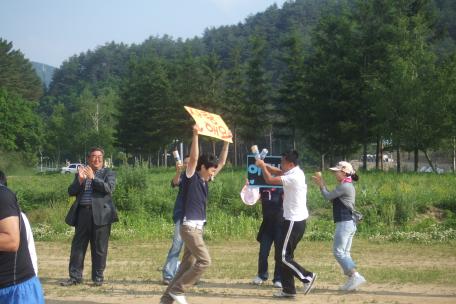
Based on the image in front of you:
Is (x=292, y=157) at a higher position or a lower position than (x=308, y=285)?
higher

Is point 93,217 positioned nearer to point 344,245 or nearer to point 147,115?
point 344,245

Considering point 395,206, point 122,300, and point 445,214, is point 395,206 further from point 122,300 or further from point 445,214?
point 122,300

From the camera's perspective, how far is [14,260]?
174 inches

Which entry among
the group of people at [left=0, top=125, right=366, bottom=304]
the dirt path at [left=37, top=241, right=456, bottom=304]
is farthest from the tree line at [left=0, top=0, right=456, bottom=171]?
the group of people at [left=0, top=125, right=366, bottom=304]

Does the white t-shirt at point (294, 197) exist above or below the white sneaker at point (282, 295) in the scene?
above

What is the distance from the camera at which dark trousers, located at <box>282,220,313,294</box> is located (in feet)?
27.1

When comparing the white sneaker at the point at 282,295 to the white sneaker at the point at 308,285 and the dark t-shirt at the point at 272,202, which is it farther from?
the dark t-shirt at the point at 272,202

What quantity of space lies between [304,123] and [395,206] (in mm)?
31403

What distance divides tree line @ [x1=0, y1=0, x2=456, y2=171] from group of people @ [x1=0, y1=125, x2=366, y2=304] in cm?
1379

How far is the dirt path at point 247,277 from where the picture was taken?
843 cm

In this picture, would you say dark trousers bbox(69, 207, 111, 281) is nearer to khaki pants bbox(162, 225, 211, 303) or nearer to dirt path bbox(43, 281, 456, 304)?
dirt path bbox(43, 281, 456, 304)

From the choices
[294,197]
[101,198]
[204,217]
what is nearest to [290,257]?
[294,197]

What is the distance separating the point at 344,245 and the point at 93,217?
3649mm

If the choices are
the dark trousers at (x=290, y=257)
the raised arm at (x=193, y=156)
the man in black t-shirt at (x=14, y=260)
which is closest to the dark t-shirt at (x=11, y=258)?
the man in black t-shirt at (x=14, y=260)
